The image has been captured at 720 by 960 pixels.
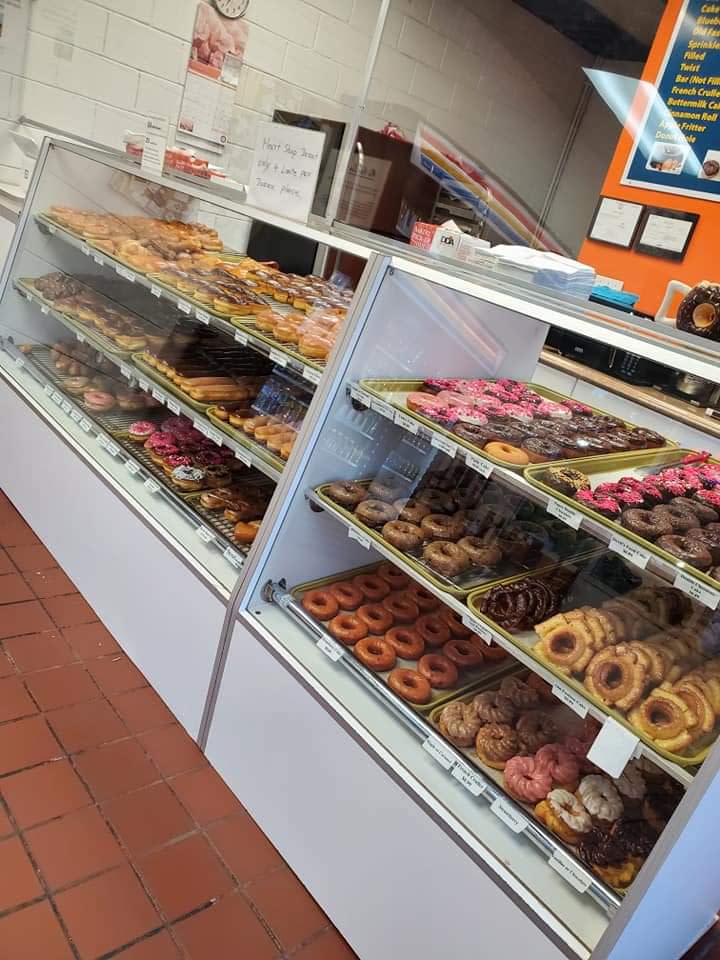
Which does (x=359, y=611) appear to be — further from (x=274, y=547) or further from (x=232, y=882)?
(x=232, y=882)

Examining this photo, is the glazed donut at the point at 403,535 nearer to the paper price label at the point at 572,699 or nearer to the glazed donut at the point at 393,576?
the glazed donut at the point at 393,576

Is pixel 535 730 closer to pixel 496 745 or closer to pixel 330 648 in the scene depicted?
pixel 496 745

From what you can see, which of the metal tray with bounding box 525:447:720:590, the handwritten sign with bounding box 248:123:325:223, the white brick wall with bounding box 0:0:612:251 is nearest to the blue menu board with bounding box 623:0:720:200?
the white brick wall with bounding box 0:0:612:251

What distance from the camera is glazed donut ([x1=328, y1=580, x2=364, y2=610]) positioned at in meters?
2.30

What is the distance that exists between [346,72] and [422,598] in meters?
5.27

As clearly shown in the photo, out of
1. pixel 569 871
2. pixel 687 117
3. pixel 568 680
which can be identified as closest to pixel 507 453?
pixel 568 680

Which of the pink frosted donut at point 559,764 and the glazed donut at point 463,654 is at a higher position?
the pink frosted donut at point 559,764

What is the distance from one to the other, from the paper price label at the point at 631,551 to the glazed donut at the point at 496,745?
625 mm

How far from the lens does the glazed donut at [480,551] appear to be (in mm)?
2092

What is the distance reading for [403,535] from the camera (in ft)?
6.85

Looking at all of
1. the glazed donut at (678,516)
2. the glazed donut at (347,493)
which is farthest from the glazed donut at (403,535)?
the glazed donut at (678,516)

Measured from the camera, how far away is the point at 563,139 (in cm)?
707

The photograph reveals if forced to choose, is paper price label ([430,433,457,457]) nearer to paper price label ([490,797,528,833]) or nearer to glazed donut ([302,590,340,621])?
glazed donut ([302,590,340,621])

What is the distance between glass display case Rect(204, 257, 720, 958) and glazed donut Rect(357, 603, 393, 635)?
1cm
